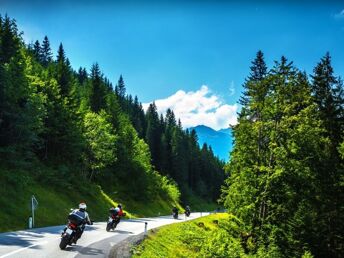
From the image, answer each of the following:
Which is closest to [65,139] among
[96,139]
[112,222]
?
[96,139]

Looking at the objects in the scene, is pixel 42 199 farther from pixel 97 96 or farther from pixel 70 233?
pixel 97 96

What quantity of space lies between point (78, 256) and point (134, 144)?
217 ft

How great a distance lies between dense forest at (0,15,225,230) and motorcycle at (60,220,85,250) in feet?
65.7

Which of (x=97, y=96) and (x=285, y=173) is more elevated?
(x=97, y=96)

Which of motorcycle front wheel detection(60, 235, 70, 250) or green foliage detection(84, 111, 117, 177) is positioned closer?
motorcycle front wheel detection(60, 235, 70, 250)

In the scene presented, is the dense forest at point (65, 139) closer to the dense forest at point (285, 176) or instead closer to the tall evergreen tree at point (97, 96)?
the tall evergreen tree at point (97, 96)

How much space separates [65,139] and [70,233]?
3592 cm

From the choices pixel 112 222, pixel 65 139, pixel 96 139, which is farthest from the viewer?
pixel 96 139

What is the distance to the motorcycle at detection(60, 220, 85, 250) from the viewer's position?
1689cm

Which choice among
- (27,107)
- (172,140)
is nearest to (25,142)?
(27,107)

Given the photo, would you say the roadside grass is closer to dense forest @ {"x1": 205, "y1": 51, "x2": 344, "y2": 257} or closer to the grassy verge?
dense forest @ {"x1": 205, "y1": 51, "x2": 344, "y2": 257}

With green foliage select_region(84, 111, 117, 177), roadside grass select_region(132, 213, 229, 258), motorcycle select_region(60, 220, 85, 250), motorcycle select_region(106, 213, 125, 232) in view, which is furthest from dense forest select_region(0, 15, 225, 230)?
motorcycle select_region(60, 220, 85, 250)

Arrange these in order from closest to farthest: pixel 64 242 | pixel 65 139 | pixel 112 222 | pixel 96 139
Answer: pixel 64 242 < pixel 112 222 < pixel 65 139 < pixel 96 139

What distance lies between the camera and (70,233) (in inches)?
669
